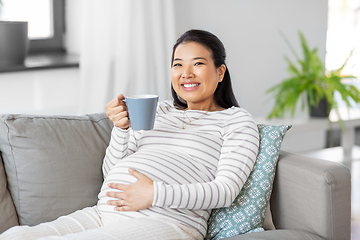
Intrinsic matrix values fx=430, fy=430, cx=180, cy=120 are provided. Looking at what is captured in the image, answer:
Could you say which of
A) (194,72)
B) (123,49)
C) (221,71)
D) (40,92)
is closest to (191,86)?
(194,72)

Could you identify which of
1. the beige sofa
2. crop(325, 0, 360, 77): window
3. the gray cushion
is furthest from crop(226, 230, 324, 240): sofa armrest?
crop(325, 0, 360, 77): window

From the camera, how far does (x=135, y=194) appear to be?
1.29 metres

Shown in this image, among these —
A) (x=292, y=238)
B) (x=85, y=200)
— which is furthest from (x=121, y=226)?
(x=292, y=238)

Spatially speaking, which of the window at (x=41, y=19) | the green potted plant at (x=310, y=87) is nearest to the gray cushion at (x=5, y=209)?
the window at (x=41, y=19)

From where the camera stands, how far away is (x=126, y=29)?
2.27 meters

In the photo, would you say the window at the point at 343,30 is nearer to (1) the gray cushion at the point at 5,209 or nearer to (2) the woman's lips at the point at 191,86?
(2) the woman's lips at the point at 191,86

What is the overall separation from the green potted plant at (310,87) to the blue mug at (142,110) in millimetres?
1851

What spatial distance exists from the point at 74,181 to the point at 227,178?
542 millimetres

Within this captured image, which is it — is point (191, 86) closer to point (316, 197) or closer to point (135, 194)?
point (135, 194)

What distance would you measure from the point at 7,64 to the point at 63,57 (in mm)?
373

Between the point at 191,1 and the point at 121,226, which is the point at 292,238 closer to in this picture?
the point at 121,226

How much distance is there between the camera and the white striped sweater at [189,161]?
1292mm

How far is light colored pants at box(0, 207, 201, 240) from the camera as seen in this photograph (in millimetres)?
1197

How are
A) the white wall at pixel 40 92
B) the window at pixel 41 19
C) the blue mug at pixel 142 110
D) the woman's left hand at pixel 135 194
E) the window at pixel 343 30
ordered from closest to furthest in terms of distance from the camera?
the blue mug at pixel 142 110
the woman's left hand at pixel 135 194
the white wall at pixel 40 92
the window at pixel 41 19
the window at pixel 343 30
